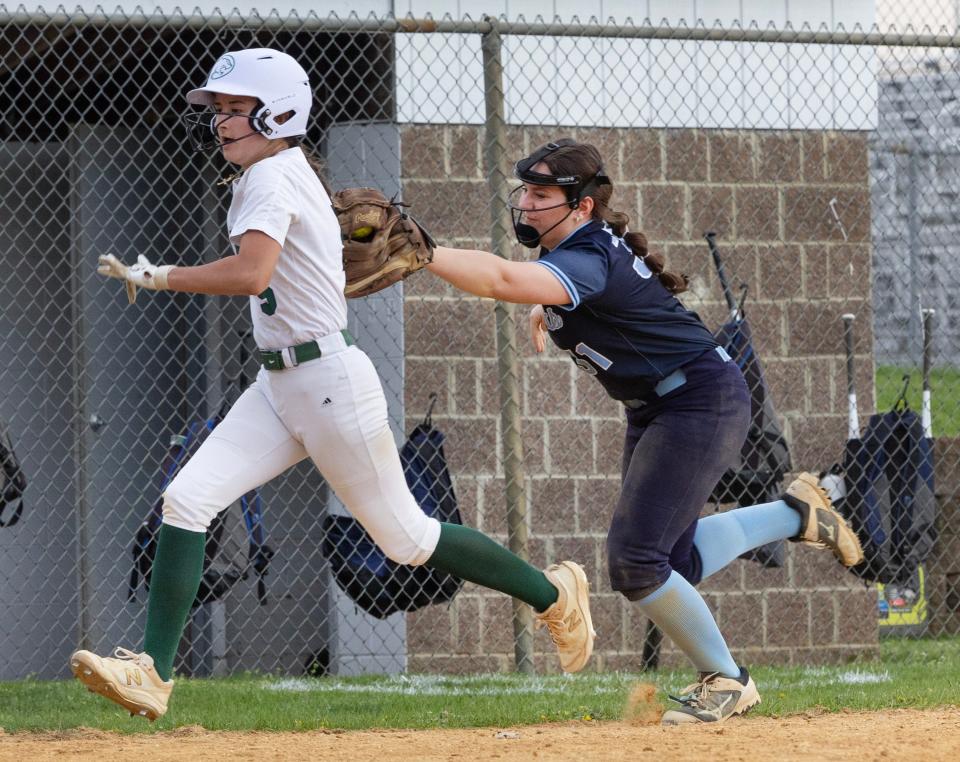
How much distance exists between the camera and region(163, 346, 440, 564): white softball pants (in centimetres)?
454

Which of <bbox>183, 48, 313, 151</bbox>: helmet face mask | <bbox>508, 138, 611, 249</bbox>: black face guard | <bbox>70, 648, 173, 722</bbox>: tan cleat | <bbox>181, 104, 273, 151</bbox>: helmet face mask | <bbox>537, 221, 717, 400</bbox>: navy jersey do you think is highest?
<bbox>183, 48, 313, 151</bbox>: helmet face mask

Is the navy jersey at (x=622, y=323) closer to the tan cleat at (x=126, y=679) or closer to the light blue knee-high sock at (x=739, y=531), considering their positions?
the light blue knee-high sock at (x=739, y=531)

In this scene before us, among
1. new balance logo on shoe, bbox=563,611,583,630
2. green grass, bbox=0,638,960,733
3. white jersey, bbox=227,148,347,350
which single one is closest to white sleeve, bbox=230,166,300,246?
white jersey, bbox=227,148,347,350

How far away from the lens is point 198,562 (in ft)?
15.1

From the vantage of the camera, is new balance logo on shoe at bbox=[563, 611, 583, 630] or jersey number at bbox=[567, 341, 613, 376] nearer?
jersey number at bbox=[567, 341, 613, 376]

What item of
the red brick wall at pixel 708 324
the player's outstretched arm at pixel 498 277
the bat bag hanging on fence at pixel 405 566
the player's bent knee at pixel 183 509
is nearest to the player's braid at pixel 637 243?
→ the player's outstretched arm at pixel 498 277

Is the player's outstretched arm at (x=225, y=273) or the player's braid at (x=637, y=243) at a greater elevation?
the player's braid at (x=637, y=243)

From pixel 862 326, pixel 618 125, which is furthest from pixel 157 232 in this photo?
pixel 862 326

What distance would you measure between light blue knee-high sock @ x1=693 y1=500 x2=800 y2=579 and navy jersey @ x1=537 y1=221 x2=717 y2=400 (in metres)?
0.64

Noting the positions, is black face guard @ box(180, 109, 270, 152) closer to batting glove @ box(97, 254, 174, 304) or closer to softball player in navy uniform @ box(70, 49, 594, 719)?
softball player in navy uniform @ box(70, 49, 594, 719)

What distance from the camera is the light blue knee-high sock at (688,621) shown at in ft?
16.4

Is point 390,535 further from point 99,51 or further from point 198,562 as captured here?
point 99,51

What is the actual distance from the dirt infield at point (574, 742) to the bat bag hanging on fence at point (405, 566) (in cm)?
158

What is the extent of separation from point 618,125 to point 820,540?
9.44 ft
